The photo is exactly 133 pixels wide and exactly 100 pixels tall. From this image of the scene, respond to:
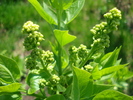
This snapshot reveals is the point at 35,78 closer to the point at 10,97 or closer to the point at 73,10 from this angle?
the point at 10,97

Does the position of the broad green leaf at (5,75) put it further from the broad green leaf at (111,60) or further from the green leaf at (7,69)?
the broad green leaf at (111,60)

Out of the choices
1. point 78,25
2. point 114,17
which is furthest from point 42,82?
point 78,25

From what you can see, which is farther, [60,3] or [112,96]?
[60,3]

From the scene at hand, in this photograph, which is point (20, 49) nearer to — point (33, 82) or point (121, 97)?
point (33, 82)

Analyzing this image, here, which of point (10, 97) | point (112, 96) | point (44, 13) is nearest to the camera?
point (112, 96)

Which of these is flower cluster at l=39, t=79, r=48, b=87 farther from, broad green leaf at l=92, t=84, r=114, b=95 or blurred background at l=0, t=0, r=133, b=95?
blurred background at l=0, t=0, r=133, b=95

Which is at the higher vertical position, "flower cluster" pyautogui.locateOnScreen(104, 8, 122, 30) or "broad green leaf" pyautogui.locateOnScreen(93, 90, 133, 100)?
"flower cluster" pyautogui.locateOnScreen(104, 8, 122, 30)

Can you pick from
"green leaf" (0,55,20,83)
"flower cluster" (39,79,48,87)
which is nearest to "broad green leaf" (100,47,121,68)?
"flower cluster" (39,79,48,87)

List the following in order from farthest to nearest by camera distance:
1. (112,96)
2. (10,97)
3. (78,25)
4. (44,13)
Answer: (78,25) → (10,97) → (44,13) → (112,96)
